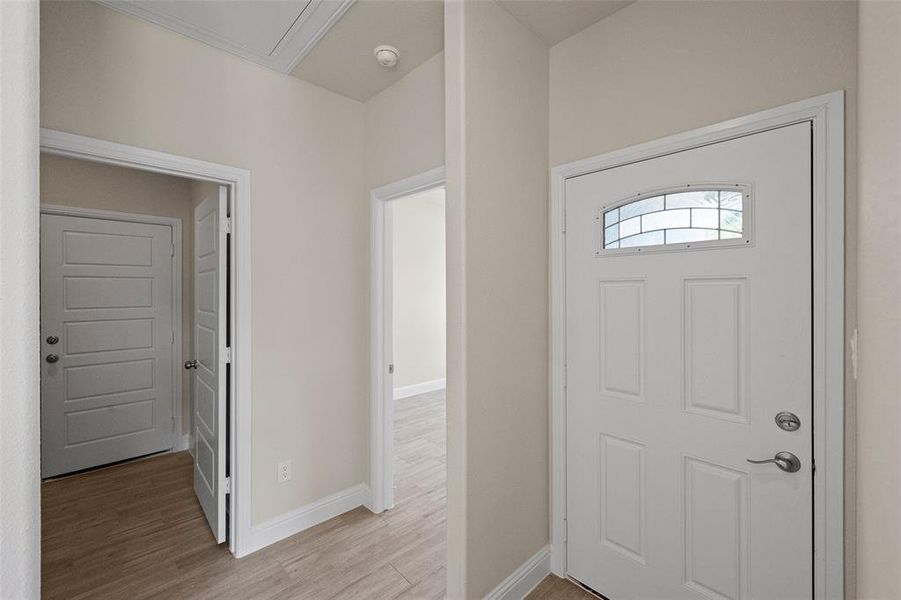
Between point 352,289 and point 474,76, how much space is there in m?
1.58

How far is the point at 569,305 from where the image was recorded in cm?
195

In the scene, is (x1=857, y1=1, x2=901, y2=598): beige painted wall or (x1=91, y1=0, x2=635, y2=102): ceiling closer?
Answer: (x1=857, y1=1, x2=901, y2=598): beige painted wall

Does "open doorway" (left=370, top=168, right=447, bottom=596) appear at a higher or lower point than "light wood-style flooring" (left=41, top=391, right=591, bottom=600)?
higher

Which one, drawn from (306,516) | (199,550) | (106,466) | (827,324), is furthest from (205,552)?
(827,324)

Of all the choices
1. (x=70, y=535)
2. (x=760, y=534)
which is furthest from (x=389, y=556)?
(x=70, y=535)

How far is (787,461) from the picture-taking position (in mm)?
1352

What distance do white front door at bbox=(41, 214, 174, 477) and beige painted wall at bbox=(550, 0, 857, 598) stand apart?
360 cm

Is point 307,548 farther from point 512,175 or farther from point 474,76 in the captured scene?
point 474,76

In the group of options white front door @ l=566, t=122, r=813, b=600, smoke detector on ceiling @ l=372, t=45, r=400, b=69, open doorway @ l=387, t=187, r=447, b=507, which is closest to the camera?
white front door @ l=566, t=122, r=813, b=600

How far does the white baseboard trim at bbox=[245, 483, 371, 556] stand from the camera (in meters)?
2.21

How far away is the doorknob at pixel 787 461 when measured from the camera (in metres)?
1.34

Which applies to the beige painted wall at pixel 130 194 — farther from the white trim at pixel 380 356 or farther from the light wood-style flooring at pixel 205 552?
the white trim at pixel 380 356

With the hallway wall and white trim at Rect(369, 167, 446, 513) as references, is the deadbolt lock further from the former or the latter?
white trim at Rect(369, 167, 446, 513)

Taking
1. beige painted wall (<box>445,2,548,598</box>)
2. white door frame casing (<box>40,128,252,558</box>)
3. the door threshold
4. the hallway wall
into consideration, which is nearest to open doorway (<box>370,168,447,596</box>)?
beige painted wall (<box>445,2,548,598</box>)
